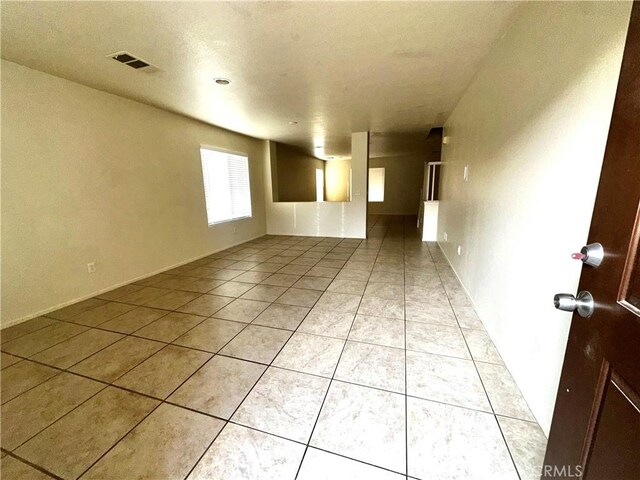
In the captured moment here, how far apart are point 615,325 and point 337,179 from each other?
11.8 meters

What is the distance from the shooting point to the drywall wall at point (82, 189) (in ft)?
7.71

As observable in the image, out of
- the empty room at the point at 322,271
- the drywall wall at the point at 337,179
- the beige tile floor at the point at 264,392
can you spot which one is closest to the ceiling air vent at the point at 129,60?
the empty room at the point at 322,271

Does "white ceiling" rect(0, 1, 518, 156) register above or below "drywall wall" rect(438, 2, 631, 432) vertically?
above

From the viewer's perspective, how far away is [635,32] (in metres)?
0.63

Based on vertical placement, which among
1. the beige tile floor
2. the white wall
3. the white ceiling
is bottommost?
the beige tile floor

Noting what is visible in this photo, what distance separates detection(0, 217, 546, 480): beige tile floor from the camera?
1.16m

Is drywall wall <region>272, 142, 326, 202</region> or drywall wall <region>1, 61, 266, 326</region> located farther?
drywall wall <region>272, 142, 326, 202</region>

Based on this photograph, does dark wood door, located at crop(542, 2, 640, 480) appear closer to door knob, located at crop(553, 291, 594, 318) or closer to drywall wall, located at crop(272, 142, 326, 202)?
door knob, located at crop(553, 291, 594, 318)

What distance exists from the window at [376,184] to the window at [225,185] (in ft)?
19.2

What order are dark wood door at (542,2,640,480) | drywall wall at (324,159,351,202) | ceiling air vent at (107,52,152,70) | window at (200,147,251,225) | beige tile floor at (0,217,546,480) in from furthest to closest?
drywall wall at (324,159,351,202) < window at (200,147,251,225) < ceiling air vent at (107,52,152,70) < beige tile floor at (0,217,546,480) < dark wood door at (542,2,640,480)

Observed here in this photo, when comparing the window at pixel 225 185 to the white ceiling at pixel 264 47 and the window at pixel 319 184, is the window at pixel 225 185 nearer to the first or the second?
the white ceiling at pixel 264 47

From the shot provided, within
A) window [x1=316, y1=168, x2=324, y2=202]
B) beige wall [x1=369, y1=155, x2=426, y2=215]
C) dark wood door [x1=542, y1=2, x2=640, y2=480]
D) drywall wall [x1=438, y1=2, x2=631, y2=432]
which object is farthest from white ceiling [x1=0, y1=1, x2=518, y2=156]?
window [x1=316, y1=168, x2=324, y2=202]

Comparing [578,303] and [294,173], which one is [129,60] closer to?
[578,303]

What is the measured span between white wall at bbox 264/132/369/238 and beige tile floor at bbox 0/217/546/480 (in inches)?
129
